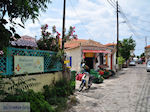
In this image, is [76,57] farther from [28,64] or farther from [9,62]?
[9,62]

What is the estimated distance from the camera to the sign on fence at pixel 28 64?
499 cm

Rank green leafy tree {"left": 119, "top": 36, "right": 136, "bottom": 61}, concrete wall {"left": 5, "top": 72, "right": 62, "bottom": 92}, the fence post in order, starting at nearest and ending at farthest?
the fence post, concrete wall {"left": 5, "top": 72, "right": 62, "bottom": 92}, green leafy tree {"left": 119, "top": 36, "right": 136, "bottom": 61}

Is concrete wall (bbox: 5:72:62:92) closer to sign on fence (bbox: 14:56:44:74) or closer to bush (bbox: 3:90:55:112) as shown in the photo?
sign on fence (bbox: 14:56:44:74)

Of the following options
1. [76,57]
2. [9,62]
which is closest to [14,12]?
[9,62]

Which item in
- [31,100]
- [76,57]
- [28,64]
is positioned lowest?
[31,100]

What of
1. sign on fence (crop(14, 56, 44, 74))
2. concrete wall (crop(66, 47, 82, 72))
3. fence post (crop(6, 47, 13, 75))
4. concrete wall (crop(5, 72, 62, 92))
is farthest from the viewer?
concrete wall (crop(66, 47, 82, 72))

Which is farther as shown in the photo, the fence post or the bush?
the fence post

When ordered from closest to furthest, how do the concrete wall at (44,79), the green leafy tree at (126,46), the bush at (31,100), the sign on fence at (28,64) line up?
the bush at (31,100) < the sign on fence at (28,64) < the concrete wall at (44,79) < the green leafy tree at (126,46)

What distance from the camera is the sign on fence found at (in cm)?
499

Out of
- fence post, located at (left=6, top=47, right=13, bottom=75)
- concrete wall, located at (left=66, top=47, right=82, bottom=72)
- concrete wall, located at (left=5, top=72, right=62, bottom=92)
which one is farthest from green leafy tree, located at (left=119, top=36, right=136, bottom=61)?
fence post, located at (left=6, top=47, right=13, bottom=75)

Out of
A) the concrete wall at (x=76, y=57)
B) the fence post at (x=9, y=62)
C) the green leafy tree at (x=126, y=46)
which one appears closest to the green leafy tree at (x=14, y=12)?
A: the fence post at (x=9, y=62)

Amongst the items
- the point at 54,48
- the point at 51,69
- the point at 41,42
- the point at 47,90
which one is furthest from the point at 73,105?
the point at 41,42

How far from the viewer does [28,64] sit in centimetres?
542

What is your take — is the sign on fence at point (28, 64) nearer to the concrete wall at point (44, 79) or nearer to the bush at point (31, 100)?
the concrete wall at point (44, 79)
